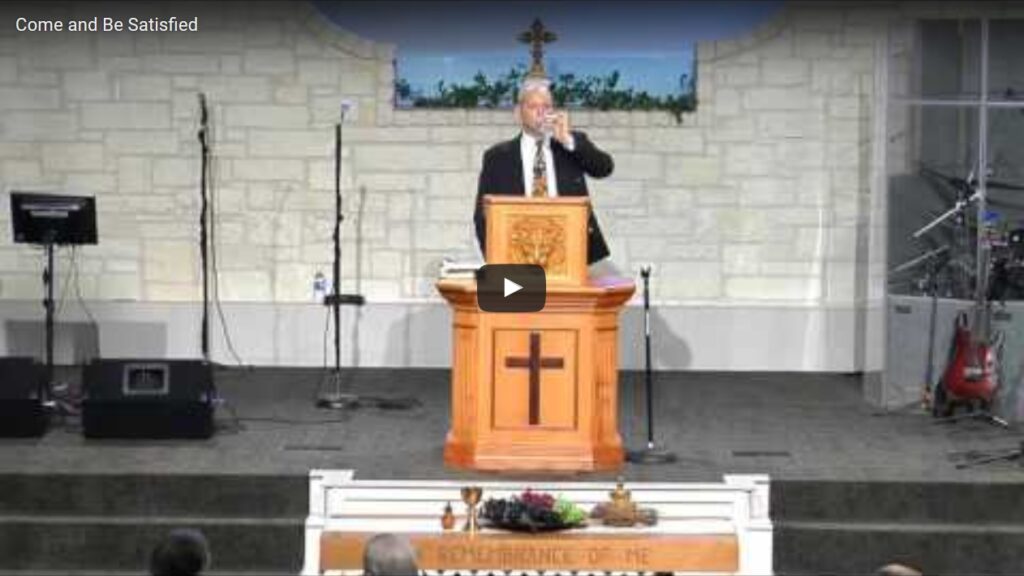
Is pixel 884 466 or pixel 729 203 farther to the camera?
pixel 729 203

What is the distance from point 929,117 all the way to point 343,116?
11.4 feet

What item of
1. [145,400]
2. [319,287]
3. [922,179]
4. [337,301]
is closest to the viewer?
[145,400]

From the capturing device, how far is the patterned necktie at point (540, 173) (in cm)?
793

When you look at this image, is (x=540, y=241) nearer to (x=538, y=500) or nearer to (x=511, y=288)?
(x=511, y=288)

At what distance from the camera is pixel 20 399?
8422 mm

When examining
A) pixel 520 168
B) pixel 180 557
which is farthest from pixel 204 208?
pixel 180 557

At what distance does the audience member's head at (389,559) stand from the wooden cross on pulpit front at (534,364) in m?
3.00

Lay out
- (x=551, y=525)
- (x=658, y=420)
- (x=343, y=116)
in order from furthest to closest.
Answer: (x=343, y=116) < (x=658, y=420) < (x=551, y=525)

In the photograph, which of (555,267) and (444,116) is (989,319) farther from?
(444,116)

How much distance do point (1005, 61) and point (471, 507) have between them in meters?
4.91

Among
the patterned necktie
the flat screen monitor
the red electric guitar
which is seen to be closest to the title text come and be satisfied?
the flat screen monitor

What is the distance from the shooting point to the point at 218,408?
30.5ft

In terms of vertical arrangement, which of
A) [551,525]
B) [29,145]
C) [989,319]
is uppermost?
[29,145]

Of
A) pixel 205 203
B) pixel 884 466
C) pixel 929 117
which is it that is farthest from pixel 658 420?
pixel 205 203
